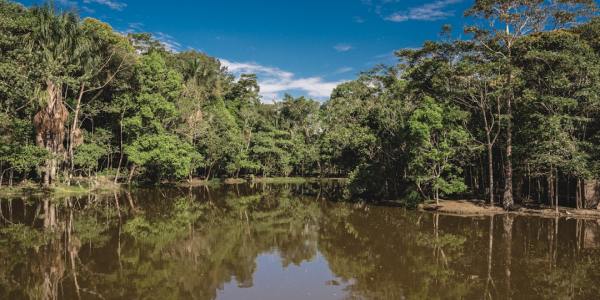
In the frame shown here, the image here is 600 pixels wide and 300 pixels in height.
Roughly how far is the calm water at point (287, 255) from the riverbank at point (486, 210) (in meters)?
2.08

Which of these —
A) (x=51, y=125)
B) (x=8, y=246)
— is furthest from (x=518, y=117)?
(x=51, y=125)

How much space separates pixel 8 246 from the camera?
53.5ft

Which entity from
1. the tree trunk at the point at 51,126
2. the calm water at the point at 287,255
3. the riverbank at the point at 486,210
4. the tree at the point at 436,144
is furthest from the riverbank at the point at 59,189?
the riverbank at the point at 486,210

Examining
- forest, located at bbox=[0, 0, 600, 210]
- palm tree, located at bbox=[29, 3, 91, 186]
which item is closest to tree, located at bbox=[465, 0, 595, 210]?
forest, located at bbox=[0, 0, 600, 210]

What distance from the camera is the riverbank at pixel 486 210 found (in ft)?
88.0

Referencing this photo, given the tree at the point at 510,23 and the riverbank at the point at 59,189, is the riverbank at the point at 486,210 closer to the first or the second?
the tree at the point at 510,23

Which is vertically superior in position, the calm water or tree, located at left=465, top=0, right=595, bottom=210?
tree, located at left=465, top=0, right=595, bottom=210

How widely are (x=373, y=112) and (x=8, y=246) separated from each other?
28.8m

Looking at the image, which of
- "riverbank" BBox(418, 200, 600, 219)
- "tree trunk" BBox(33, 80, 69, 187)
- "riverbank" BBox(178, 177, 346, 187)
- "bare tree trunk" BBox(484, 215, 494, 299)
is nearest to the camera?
"bare tree trunk" BBox(484, 215, 494, 299)

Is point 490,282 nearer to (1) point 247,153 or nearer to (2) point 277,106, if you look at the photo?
(1) point 247,153

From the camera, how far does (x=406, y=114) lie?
33.6 metres

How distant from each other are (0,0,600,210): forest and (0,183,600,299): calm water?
589 cm

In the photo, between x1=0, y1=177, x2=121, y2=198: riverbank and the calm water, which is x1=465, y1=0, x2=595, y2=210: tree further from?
x1=0, y1=177, x2=121, y2=198: riverbank

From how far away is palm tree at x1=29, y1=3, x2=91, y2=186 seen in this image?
108 ft
